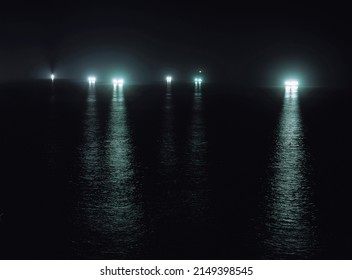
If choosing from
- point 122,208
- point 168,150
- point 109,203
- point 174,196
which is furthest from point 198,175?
point 168,150

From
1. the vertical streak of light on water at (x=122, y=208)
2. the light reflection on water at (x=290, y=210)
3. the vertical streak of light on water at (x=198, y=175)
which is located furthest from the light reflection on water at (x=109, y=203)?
the light reflection on water at (x=290, y=210)

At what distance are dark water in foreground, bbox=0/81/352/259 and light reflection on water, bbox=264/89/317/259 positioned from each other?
0.03 m

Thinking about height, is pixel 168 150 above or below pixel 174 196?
above

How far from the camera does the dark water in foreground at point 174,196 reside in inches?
418

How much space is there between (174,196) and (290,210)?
3.51 metres

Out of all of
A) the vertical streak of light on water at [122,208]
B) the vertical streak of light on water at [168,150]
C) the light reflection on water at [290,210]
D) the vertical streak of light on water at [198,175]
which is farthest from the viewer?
the vertical streak of light on water at [168,150]

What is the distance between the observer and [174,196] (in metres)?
14.8

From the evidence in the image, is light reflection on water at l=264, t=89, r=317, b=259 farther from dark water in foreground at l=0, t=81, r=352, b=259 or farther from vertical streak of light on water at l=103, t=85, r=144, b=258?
vertical streak of light on water at l=103, t=85, r=144, b=258

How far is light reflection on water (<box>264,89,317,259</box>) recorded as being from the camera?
34.3 feet

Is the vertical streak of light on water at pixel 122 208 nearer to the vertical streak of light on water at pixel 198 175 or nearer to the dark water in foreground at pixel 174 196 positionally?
the dark water in foreground at pixel 174 196

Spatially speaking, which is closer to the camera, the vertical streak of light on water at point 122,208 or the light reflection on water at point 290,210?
the light reflection on water at point 290,210

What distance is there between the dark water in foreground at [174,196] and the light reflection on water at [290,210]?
0.03 m

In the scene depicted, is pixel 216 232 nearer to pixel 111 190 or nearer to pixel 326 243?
pixel 326 243

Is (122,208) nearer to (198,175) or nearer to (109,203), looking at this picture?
(109,203)
